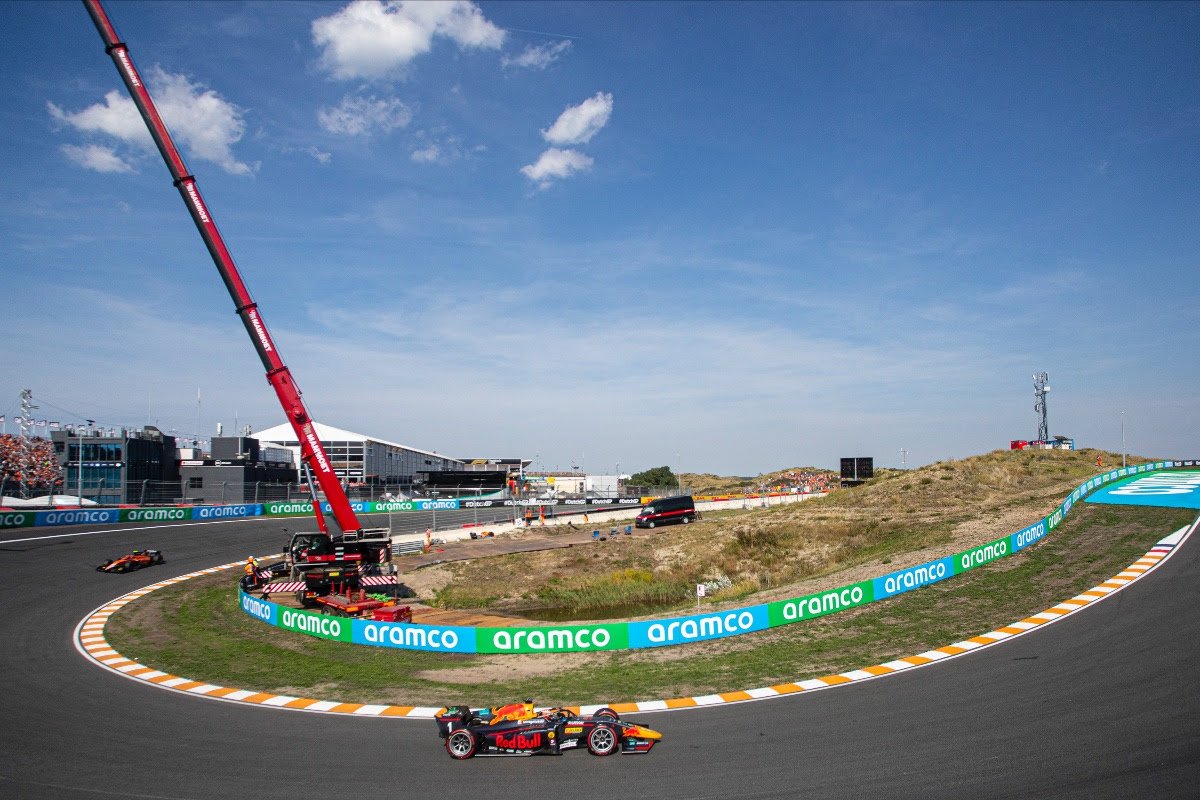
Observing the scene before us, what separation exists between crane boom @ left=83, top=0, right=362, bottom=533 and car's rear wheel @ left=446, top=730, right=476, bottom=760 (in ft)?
60.4

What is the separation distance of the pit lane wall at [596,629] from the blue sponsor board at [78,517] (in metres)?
35.0

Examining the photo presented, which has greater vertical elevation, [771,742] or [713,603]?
[771,742]

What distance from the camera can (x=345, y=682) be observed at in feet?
61.1

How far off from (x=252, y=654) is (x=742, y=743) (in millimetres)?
16425

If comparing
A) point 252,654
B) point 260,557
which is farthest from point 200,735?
point 260,557

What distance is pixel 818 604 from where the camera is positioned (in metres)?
23.4

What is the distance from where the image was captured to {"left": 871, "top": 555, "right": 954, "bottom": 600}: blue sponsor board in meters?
24.8

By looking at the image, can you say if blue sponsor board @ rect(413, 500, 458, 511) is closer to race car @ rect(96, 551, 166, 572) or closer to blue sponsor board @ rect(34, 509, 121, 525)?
blue sponsor board @ rect(34, 509, 121, 525)

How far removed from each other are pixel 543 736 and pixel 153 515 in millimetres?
52772

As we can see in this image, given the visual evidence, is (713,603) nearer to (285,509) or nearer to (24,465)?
(285,509)

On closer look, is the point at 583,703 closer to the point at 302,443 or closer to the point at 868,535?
the point at 302,443

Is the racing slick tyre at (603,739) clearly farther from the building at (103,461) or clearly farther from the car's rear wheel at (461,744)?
the building at (103,461)

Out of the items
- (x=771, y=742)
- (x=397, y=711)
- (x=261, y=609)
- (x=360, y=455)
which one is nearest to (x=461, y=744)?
(x=397, y=711)

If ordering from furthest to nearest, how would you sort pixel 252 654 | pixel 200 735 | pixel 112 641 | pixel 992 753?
pixel 112 641 < pixel 252 654 < pixel 200 735 < pixel 992 753
